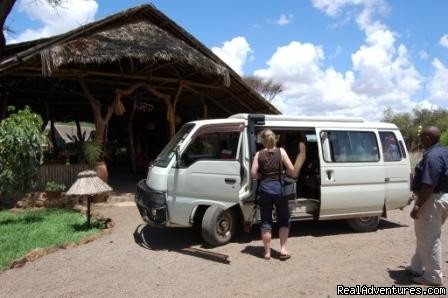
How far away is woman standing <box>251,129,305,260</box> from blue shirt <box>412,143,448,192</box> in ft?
5.79

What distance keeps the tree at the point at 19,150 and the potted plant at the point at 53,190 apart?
179 cm

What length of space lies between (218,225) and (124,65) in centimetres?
861

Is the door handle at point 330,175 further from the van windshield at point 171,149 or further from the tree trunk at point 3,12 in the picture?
the tree trunk at point 3,12

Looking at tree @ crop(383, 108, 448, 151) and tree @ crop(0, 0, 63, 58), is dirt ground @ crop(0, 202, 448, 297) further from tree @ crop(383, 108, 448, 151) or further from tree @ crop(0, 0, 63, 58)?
tree @ crop(383, 108, 448, 151)

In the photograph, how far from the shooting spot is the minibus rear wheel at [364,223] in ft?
26.2

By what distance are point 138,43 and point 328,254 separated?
773cm

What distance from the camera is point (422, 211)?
16.5ft

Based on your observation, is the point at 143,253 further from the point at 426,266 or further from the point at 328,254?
the point at 426,266

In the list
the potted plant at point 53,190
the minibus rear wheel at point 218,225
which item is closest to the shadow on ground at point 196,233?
the minibus rear wheel at point 218,225

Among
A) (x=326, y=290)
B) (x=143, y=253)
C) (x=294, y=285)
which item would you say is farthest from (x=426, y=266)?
(x=143, y=253)

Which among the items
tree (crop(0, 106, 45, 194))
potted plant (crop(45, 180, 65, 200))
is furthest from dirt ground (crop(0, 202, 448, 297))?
potted plant (crop(45, 180, 65, 200))

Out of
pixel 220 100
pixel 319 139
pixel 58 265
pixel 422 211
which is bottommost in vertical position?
pixel 58 265

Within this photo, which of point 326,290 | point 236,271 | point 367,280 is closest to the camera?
point 326,290

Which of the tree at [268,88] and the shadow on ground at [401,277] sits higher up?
the tree at [268,88]
